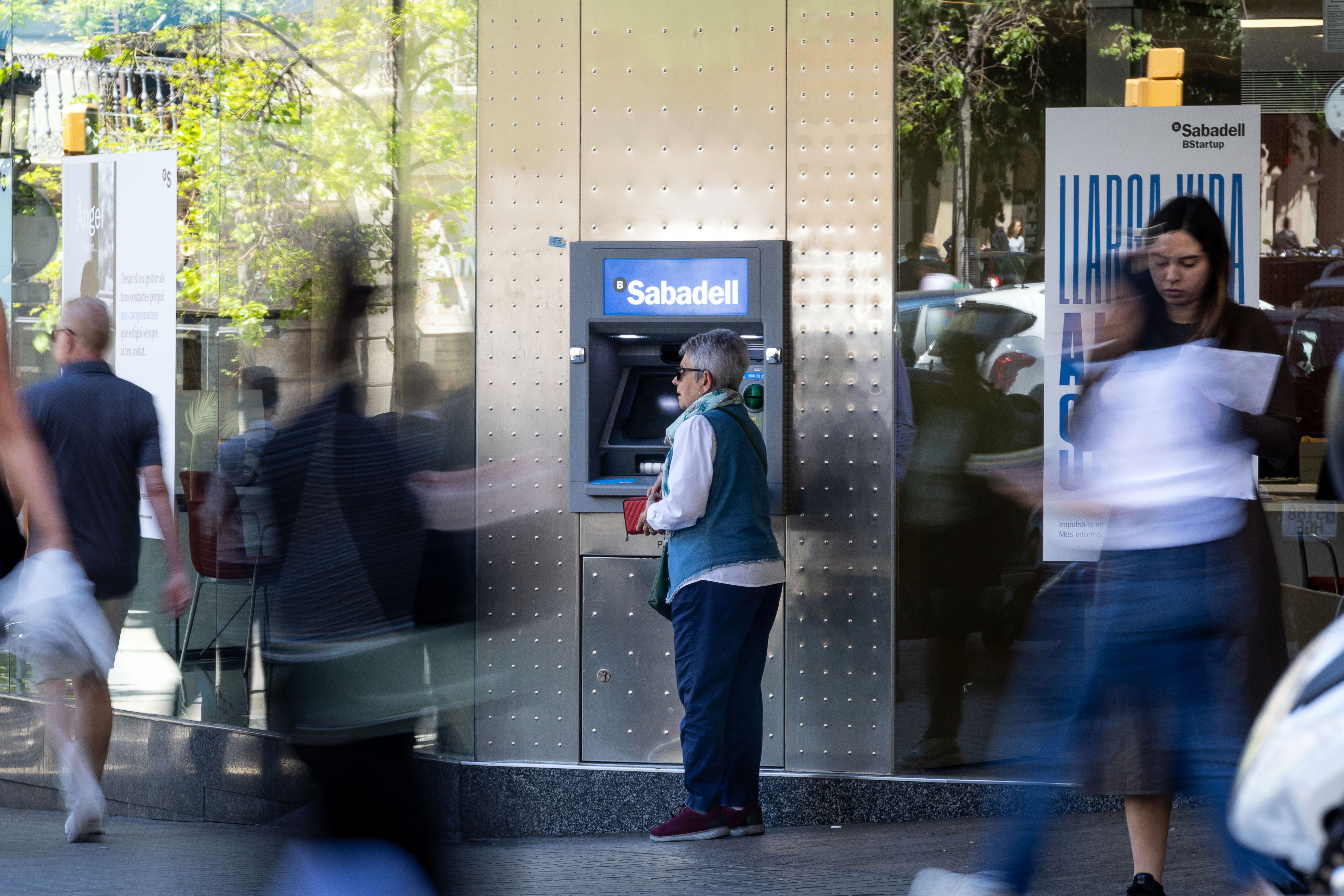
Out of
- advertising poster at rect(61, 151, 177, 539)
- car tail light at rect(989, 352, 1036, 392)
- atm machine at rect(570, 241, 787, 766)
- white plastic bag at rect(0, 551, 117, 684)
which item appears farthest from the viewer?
advertising poster at rect(61, 151, 177, 539)

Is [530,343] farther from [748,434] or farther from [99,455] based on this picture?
[99,455]

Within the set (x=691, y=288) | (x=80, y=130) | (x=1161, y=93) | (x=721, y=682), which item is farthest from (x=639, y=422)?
(x=80, y=130)

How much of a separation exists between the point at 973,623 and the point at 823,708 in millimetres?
632

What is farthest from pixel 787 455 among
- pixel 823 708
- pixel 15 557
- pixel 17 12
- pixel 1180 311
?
pixel 17 12

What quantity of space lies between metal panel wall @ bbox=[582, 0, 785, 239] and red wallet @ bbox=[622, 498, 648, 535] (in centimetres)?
98

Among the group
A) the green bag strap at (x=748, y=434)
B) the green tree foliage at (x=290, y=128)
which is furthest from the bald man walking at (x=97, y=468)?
the green bag strap at (x=748, y=434)

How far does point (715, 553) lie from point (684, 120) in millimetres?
1619

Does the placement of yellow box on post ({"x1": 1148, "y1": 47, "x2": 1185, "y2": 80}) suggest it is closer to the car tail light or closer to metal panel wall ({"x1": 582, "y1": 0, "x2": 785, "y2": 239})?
the car tail light

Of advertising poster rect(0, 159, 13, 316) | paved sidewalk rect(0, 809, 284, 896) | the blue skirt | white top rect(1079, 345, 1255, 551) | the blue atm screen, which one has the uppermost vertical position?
advertising poster rect(0, 159, 13, 316)

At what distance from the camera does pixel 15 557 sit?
264 cm

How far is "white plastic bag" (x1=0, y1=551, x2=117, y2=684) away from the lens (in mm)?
2301

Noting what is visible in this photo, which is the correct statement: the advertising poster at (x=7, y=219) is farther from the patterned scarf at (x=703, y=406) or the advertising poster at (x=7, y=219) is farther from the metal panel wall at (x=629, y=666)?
the patterned scarf at (x=703, y=406)

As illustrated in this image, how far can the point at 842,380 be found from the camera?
503 cm

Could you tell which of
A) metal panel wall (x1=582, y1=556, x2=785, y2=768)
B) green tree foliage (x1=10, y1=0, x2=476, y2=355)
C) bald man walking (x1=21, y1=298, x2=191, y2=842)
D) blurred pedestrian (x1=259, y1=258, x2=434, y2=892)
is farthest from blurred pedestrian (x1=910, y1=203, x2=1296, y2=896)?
bald man walking (x1=21, y1=298, x2=191, y2=842)
